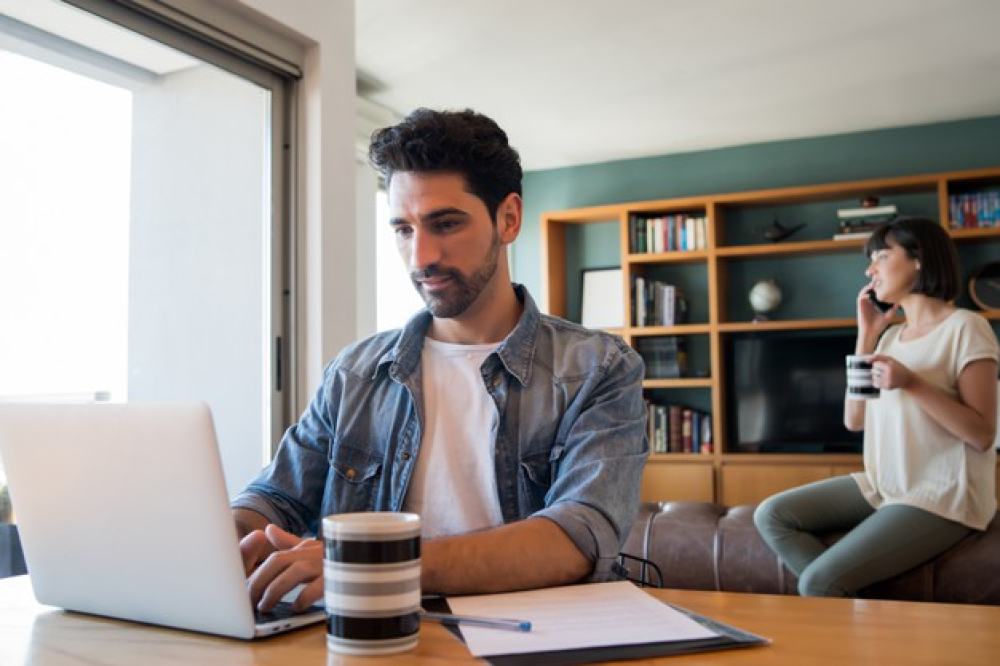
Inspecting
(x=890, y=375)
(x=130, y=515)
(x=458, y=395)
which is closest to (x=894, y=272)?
(x=890, y=375)

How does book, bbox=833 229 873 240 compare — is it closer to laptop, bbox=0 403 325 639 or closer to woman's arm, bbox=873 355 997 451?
woman's arm, bbox=873 355 997 451

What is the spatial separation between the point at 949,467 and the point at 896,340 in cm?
42

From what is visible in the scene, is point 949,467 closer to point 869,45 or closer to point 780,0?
point 780,0

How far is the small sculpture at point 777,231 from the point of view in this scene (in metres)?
5.24

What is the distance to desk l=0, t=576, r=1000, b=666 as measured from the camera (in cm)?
71

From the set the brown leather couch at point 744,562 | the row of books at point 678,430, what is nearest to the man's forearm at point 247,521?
the brown leather couch at point 744,562

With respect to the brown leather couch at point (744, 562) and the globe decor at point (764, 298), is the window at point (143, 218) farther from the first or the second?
the globe decor at point (764, 298)

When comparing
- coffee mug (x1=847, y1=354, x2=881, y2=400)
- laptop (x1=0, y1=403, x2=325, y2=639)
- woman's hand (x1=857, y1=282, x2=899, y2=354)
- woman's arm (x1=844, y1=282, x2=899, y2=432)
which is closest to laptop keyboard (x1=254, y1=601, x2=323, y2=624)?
laptop (x1=0, y1=403, x2=325, y2=639)

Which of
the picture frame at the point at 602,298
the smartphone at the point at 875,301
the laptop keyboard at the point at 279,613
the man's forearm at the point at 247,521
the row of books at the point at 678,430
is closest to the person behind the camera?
the laptop keyboard at the point at 279,613

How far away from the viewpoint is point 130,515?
821 millimetres

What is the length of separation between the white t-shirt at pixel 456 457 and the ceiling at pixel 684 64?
242cm

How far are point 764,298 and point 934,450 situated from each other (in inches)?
118

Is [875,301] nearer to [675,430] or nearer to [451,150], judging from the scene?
[675,430]

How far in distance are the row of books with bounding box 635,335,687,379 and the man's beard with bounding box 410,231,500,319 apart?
4134 millimetres
